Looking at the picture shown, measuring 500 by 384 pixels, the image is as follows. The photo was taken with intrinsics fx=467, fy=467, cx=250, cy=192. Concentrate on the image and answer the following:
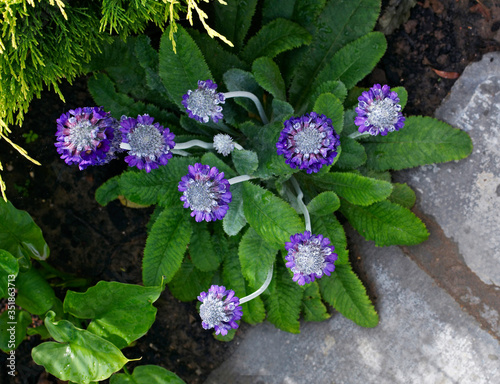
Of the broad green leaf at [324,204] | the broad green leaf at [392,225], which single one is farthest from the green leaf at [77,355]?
the broad green leaf at [392,225]

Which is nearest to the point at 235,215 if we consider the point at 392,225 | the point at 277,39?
the point at 392,225

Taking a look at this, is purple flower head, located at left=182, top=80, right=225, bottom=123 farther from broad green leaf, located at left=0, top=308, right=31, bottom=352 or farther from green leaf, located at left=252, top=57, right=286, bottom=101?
broad green leaf, located at left=0, top=308, right=31, bottom=352

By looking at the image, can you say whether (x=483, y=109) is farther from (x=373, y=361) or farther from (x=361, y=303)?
(x=373, y=361)

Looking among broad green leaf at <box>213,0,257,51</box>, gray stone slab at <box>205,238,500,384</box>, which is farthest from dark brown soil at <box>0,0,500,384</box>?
broad green leaf at <box>213,0,257,51</box>

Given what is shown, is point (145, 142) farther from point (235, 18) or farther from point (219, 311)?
point (235, 18)

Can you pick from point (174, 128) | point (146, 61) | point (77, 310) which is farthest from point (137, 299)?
point (146, 61)
